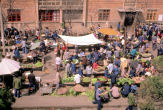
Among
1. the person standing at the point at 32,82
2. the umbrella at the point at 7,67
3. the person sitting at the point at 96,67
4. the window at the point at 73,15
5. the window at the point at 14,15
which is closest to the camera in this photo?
the umbrella at the point at 7,67

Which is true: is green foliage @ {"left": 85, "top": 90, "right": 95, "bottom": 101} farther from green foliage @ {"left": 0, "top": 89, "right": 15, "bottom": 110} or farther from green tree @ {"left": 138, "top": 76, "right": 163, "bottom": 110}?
green tree @ {"left": 138, "top": 76, "right": 163, "bottom": 110}

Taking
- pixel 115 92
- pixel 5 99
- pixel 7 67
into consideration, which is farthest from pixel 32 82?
pixel 5 99

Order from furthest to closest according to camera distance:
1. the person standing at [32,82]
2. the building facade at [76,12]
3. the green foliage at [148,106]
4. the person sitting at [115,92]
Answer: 1. the building facade at [76,12]
2. the person standing at [32,82]
3. the person sitting at [115,92]
4. the green foliage at [148,106]

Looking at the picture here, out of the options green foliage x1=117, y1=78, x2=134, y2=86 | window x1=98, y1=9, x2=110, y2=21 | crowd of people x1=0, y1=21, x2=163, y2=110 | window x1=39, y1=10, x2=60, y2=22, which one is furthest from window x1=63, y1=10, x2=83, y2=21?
green foliage x1=117, y1=78, x2=134, y2=86

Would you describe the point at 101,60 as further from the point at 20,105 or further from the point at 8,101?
the point at 8,101

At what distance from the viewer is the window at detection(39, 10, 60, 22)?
2966 centimetres

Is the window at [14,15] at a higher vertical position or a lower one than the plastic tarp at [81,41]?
higher

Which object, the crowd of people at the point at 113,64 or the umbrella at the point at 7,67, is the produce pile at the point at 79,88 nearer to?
the crowd of people at the point at 113,64

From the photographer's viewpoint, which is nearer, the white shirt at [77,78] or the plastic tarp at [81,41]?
the white shirt at [77,78]

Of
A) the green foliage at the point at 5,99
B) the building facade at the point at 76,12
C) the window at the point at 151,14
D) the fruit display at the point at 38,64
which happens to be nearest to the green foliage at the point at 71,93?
the fruit display at the point at 38,64

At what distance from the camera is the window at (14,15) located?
1127 inches

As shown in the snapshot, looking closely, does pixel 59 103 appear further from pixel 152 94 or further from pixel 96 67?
pixel 152 94

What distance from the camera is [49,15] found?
29984 mm

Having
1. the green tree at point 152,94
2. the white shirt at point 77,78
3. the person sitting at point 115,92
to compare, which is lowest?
the person sitting at point 115,92
